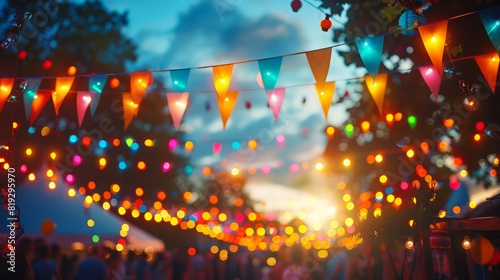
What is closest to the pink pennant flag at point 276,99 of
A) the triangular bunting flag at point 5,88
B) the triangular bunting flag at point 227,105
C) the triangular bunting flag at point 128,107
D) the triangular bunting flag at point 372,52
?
the triangular bunting flag at point 227,105

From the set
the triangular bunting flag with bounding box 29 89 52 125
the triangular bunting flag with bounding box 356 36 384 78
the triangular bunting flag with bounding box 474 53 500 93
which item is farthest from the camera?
the triangular bunting flag with bounding box 29 89 52 125

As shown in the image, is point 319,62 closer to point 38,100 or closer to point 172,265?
point 38,100

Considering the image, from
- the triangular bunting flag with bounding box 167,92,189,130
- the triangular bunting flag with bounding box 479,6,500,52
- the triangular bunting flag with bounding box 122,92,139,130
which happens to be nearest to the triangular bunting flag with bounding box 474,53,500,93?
the triangular bunting flag with bounding box 479,6,500,52

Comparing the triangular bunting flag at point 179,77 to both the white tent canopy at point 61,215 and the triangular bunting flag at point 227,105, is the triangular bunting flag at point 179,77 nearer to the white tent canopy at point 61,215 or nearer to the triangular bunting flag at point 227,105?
the triangular bunting flag at point 227,105

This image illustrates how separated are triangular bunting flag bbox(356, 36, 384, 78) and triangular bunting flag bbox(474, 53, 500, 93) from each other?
1.62 metres

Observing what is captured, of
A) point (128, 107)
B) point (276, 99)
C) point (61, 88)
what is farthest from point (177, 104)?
point (61, 88)

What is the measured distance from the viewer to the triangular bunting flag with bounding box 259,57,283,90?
23.5 feet

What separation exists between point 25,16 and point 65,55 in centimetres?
901

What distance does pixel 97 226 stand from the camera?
12.0 metres

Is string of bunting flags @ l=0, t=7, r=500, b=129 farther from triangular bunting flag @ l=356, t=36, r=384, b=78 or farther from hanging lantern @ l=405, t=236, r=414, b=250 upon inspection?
hanging lantern @ l=405, t=236, r=414, b=250

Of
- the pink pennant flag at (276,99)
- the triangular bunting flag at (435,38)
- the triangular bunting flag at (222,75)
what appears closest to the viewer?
the triangular bunting flag at (435,38)

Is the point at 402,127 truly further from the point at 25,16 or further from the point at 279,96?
the point at 25,16

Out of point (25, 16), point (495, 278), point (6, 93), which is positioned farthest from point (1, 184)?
point (495, 278)

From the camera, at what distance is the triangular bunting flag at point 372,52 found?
6481mm
